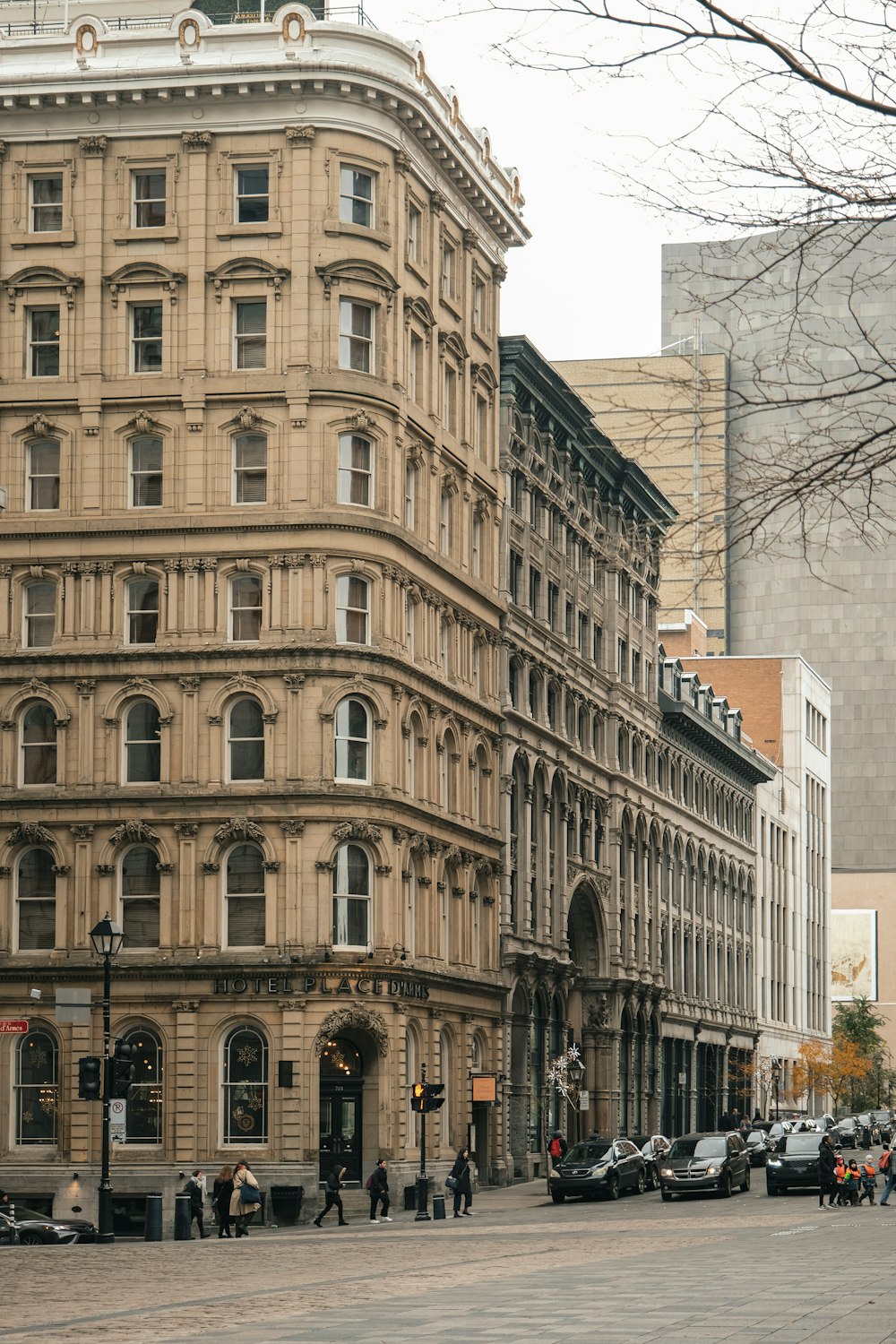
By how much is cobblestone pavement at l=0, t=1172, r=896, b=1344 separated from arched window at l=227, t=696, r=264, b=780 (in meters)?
15.1

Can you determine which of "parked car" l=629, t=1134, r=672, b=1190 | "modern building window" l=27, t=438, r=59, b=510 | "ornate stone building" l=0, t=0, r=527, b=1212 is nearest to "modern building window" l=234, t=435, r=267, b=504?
"ornate stone building" l=0, t=0, r=527, b=1212

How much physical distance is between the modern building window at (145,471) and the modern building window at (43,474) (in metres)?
2.26

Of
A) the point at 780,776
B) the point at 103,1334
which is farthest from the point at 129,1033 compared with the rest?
the point at 780,776

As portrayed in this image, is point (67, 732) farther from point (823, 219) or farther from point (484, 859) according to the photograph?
point (823, 219)

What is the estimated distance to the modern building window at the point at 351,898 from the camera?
59.0 m

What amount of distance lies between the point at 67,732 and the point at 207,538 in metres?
6.67

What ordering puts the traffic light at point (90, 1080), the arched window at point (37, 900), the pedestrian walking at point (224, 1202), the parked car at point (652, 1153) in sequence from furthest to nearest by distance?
the parked car at point (652, 1153), the arched window at point (37, 900), the pedestrian walking at point (224, 1202), the traffic light at point (90, 1080)

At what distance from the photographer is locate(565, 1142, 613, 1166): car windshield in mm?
62156

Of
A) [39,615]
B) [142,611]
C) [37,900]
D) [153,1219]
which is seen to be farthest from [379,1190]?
[39,615]

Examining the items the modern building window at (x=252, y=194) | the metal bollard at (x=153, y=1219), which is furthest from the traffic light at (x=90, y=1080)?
the modern building window at (x=252, y=194)

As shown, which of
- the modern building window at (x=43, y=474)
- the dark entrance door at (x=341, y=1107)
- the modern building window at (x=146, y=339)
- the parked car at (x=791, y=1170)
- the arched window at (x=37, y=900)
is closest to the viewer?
the dark entrance door at (x=341, y=1107)

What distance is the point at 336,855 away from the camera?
5912 centimetres

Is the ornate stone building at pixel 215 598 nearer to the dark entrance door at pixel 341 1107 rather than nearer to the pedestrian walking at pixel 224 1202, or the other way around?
the dark entrance door at pixel 341 1107

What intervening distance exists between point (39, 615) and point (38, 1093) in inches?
524
